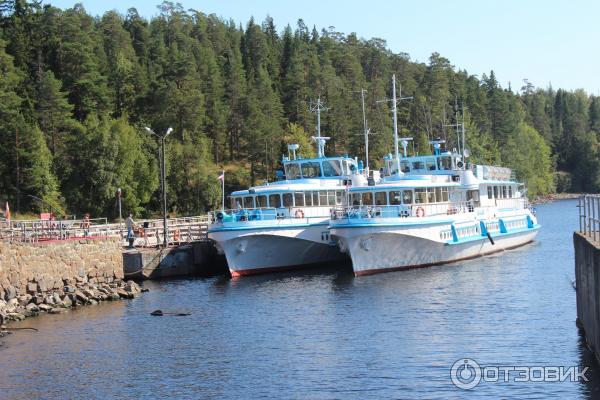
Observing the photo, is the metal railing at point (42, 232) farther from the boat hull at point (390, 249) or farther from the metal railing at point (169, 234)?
the boat hull at point (390, 249)

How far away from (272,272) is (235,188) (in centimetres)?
4548

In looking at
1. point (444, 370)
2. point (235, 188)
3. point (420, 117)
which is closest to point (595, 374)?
point (444, 370)

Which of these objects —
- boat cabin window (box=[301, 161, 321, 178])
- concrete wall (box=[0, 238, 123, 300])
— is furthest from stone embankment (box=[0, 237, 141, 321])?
boat cabin window (box=[301, 161, 321, 178])

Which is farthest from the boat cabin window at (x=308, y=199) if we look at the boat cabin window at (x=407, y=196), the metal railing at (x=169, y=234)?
the metal railing at (x=169, y=234)

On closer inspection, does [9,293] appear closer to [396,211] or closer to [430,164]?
[396,211]

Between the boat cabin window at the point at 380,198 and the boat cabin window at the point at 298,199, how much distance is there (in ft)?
14.8

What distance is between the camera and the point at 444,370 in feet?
78.5

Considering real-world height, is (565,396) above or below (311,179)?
below

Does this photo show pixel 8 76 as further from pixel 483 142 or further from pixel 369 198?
pixel 483 142

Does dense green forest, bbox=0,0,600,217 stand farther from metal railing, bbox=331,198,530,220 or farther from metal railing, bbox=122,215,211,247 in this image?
metal railing, bbox=331,198,530,220

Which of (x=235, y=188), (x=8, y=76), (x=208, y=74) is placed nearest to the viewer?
(x=8, y=76)

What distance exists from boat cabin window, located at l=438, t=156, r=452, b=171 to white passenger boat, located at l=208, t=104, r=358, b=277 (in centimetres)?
763

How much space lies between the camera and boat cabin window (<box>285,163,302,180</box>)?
54.1m

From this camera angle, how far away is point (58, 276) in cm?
3884
